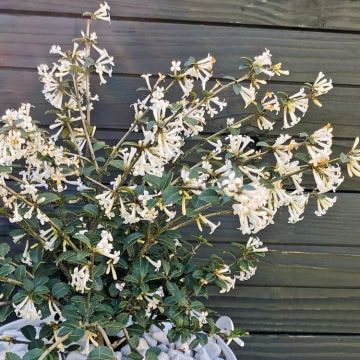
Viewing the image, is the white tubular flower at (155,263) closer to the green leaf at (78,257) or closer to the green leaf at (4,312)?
the green leaf at (78,257)

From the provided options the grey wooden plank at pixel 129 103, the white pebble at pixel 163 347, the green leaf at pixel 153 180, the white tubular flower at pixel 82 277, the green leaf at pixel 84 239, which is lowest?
the white tubular flower at pixel 82 277

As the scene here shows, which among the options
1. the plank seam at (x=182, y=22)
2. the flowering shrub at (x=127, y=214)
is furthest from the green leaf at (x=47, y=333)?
the plank seam at (x=182, y=22)

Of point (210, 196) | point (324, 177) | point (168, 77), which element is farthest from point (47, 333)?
point (168, 77)

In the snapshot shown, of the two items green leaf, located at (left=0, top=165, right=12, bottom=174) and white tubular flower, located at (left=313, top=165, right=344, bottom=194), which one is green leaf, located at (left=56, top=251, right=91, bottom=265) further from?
white tubular flower, located at (left=313, top=165, right=344, bottom=194)

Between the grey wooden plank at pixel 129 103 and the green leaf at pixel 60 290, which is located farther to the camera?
the grey wooden plank at pixel 129 103

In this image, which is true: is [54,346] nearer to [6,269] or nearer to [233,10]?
[6,269]

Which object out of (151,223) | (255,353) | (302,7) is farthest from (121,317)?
(302,7)
